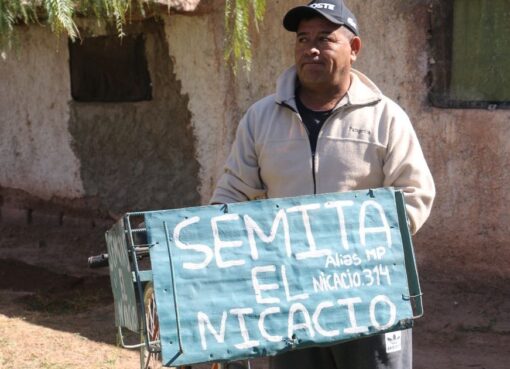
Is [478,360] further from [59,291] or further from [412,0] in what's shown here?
[59,291]

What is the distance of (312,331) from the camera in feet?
8.93

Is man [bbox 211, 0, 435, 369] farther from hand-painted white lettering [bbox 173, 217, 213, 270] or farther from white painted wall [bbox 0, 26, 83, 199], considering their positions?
white painted wall [bbox 0, 26, 83, 199]

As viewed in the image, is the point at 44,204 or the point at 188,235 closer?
the point at 188,235

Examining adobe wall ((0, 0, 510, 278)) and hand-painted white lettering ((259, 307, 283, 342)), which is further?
adobe wall ((0, 0, 510, 278))

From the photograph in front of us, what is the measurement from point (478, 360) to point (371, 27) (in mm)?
2323

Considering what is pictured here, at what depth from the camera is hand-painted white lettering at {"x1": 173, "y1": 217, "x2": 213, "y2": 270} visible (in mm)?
2643

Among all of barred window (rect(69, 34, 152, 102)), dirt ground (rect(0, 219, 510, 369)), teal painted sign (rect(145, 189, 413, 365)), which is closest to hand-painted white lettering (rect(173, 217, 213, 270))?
teal painted sign (rect(145, 189, 413, 365))

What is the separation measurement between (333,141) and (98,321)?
3.52 m

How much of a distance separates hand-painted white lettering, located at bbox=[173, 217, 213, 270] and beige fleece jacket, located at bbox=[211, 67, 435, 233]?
A: 51 centimetres

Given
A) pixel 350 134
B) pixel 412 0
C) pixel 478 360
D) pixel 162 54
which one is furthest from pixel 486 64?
pixel 350 134

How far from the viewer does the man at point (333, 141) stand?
2994mm

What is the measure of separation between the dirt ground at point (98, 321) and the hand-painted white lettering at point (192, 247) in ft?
8.75

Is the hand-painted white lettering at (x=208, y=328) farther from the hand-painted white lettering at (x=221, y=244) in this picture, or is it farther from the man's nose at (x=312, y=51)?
the man's nose at (x=312, y=51)

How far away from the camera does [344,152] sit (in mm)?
3043
